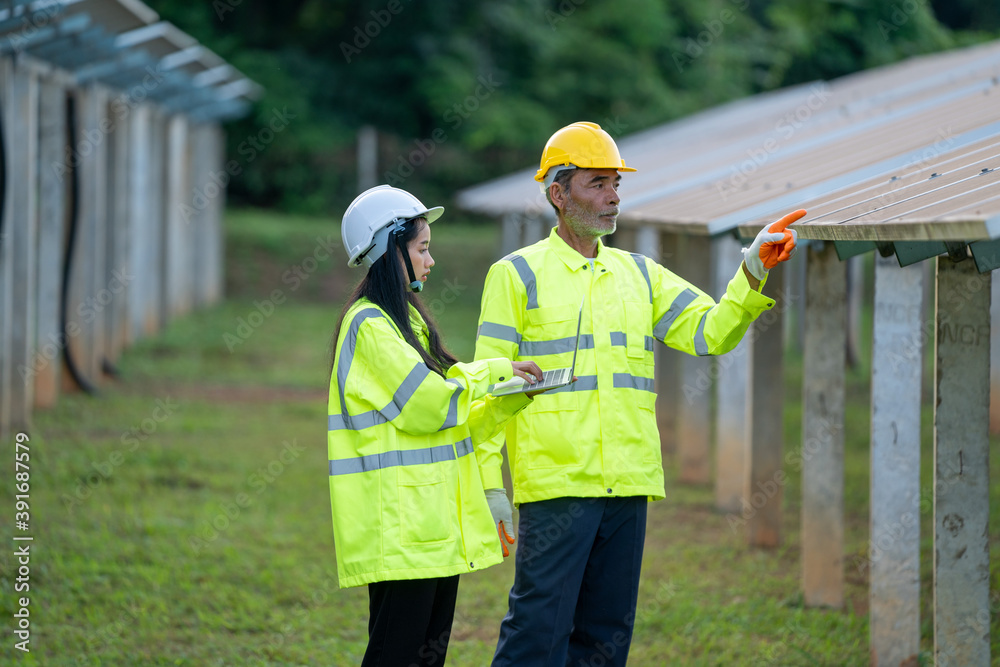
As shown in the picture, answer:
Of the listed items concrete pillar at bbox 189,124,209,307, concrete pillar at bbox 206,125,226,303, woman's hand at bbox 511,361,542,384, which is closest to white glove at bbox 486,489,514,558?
woman's hand at bbox 511,361,542,384

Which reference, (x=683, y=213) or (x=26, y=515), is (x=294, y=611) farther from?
(x=683, y=213)

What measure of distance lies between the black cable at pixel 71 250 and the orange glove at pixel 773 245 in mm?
9414

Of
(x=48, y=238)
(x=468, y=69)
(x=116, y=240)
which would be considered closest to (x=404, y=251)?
(x=48, y=238)

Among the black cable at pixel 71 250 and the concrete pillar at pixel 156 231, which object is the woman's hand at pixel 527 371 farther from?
the concrete pillar at pixel 156 231

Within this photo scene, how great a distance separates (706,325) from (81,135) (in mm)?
9854

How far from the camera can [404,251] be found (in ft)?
12.1

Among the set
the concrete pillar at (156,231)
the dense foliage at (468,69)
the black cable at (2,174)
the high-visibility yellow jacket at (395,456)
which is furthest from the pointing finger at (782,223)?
the dense foliage at (468,69)

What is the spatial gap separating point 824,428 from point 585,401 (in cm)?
255

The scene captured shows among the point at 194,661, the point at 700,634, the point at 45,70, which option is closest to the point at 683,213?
the point at 700,634

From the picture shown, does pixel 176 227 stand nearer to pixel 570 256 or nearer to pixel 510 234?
pixel 510 234

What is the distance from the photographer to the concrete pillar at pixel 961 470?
170 inches

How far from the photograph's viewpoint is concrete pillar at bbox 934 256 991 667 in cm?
431

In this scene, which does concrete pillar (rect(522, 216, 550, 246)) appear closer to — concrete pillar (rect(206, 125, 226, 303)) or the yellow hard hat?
concrete pillar (rect(206, 125, 226, 303))

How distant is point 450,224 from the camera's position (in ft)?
96.8
